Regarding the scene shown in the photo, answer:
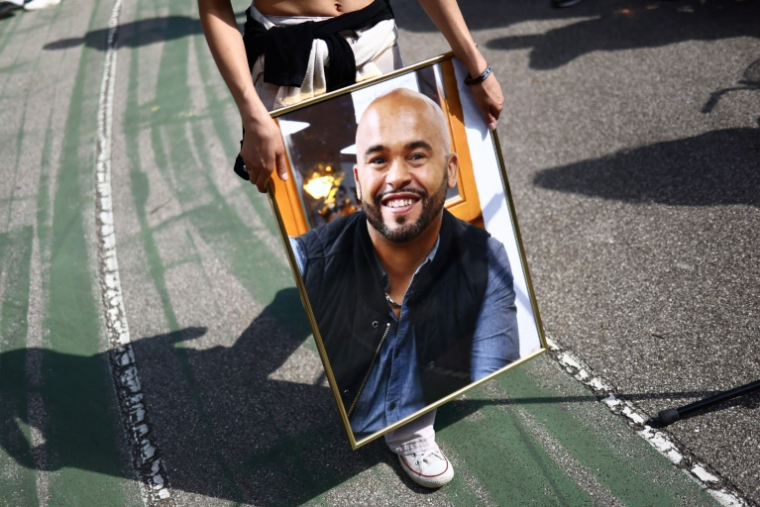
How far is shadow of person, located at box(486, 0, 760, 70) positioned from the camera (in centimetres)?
616

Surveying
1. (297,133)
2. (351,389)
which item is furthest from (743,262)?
(297,133)

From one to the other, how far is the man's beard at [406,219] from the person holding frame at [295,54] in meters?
0.30

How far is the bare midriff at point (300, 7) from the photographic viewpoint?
2355 millimetres

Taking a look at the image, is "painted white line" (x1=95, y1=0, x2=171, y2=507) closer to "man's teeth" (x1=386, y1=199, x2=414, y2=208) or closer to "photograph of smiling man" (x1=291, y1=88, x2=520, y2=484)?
"photograph of smiling man" (x1=291, y1=88, x2=520, y2=484)

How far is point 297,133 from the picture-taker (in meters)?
2.25

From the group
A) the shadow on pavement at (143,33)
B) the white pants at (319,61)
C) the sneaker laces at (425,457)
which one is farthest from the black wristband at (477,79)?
the shadow on pavement at (143,33)

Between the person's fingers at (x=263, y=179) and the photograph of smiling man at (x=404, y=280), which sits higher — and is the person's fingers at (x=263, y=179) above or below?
above

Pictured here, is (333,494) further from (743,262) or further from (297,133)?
(743,262)

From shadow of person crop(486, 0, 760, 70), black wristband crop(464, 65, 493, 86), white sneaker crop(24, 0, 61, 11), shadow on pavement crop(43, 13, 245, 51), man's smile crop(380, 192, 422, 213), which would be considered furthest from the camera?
white sneaker crop(24, 0, 61, 11)

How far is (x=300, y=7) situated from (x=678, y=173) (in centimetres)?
283

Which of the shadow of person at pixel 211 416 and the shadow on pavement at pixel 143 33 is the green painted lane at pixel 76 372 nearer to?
the shadow of person at pixel 211 416

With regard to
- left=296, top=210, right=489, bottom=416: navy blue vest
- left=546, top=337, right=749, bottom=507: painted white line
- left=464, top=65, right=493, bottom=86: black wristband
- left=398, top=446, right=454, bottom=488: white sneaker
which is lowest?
left=546, top=337, right=749, bottom=507: painted white line

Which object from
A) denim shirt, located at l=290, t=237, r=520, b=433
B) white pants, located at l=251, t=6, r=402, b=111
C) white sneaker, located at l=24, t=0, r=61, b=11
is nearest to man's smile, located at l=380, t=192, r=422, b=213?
denim shirt, located at l=290, t=237, r=520, b=433

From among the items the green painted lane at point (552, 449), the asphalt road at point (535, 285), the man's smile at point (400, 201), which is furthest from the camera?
the asphalt road at point (535, 285)
